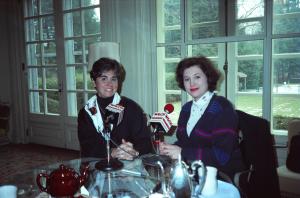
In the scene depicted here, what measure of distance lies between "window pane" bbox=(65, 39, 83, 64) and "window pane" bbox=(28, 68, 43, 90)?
25.8 inches

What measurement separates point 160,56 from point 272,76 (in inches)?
48.1

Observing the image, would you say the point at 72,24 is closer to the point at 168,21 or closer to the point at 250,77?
the point at 168,21

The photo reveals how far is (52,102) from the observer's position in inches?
180

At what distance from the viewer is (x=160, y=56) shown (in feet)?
11.4

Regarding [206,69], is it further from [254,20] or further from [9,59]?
[9,59]

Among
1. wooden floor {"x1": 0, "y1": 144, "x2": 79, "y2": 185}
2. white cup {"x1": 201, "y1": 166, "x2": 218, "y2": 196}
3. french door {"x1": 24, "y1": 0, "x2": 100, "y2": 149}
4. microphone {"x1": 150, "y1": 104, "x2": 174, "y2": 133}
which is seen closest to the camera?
white cup {"x1": 201, "y1": 166, "x2": 218, "y2": 196}

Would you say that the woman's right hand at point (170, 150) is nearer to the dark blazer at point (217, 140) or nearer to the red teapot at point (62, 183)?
the dark blazer at point (217, 140)

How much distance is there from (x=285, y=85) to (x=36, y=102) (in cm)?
358

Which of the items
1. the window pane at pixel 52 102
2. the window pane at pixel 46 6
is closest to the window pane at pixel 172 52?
the window pane at pixel 52 102

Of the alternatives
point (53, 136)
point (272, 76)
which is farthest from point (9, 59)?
point (272, 76)

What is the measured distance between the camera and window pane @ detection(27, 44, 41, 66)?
183 inches

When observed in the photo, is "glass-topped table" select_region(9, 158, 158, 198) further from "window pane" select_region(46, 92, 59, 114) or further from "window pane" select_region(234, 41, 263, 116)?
"window pane" select_region(46, 92, 59, 114)

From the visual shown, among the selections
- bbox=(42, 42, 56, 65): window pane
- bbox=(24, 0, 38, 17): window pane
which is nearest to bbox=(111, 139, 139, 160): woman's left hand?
bbox=(42, 42, 56, 65): window pane

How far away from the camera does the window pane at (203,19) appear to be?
3.14m
